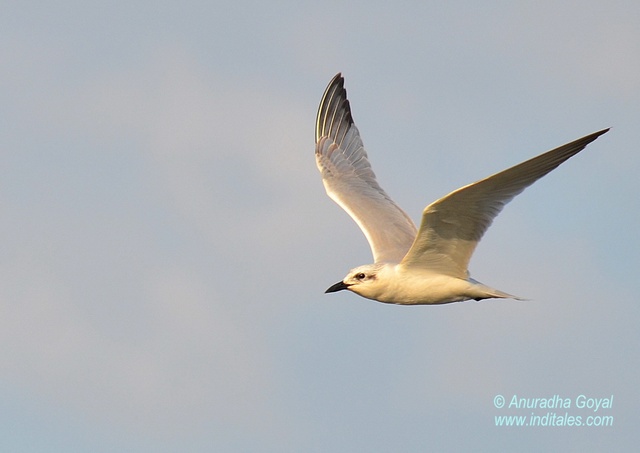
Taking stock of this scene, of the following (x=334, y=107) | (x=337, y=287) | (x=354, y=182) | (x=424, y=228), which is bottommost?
(x=337, y=287)

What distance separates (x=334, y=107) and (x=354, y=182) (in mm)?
2425

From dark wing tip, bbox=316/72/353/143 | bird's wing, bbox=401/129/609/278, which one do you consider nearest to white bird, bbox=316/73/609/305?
bird's wing, bbox=401/129/609/278

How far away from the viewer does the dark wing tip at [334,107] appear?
25391 mm

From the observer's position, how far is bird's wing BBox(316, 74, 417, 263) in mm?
21297

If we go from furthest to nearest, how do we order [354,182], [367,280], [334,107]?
[334,107] → [354,182] → [367,280]

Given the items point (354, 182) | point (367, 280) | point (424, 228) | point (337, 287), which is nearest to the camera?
point (424, 228)

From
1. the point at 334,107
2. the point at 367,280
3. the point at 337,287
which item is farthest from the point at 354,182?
the point at 367,280

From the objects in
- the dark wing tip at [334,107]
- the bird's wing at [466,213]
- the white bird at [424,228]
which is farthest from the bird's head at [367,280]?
the dark wing tip at [334,107]

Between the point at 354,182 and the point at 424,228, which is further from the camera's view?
the point at 354,182

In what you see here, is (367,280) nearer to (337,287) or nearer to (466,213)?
(337,287)

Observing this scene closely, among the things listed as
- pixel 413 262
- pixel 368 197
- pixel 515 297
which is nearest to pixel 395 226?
pixel 368 197

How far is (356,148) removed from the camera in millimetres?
24953

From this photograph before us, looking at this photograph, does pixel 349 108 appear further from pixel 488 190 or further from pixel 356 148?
pixel 488 190

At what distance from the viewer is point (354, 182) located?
78.1 ft
